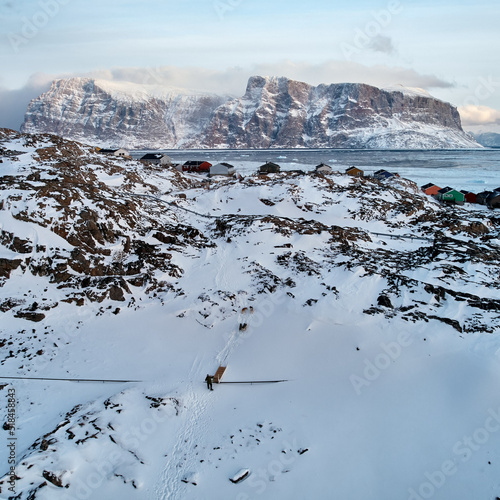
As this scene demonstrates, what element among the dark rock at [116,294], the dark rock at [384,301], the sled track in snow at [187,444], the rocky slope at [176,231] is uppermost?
the rocky slope at [176,231]

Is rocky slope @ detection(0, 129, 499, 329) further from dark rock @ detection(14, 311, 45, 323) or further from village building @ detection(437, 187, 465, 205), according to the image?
village building @ detection(437, 187, 465, 205)

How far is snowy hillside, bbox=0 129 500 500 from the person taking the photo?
475 inches

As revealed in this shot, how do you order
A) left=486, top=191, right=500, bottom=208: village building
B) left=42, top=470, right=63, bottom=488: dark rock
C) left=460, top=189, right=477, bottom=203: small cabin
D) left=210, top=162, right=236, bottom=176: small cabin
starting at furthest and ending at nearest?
left=210, top=162, right=236, bottom=176: small cabin, left=460, top=189, right=477, bottom=203: small cabin, left=486, top=191, right=500, bottom=208: village building, left=42, top=470, right=63, bottom=488: dark rock

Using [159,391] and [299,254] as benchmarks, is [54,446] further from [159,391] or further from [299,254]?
[299,254]

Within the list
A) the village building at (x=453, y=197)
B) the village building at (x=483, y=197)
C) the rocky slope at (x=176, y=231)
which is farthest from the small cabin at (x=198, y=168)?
the village building at (x=483, y=197)

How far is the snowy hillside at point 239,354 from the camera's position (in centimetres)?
1207

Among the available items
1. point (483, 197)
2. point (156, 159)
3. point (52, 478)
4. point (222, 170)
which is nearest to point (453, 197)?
point (483, 197)

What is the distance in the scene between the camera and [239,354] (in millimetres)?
18703

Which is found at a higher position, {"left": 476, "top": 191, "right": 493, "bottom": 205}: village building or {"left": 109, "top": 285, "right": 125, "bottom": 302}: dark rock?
{"left": 476, "top": 191, "right": 493, "bottom": 205}: village building

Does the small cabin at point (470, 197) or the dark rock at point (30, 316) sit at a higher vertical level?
the small cabin at point (470, 197)

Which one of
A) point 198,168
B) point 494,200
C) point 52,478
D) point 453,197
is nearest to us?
point 52,478

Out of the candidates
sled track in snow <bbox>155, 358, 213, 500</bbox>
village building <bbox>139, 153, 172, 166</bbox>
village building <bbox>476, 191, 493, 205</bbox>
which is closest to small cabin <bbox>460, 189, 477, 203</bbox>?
village building <bbox>476, 191, 493, 205</bbox>

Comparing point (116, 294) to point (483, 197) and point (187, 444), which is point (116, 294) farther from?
point (483, 197)

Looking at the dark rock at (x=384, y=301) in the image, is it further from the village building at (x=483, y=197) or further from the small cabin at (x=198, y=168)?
the small cabin at (x=198, y=168)
